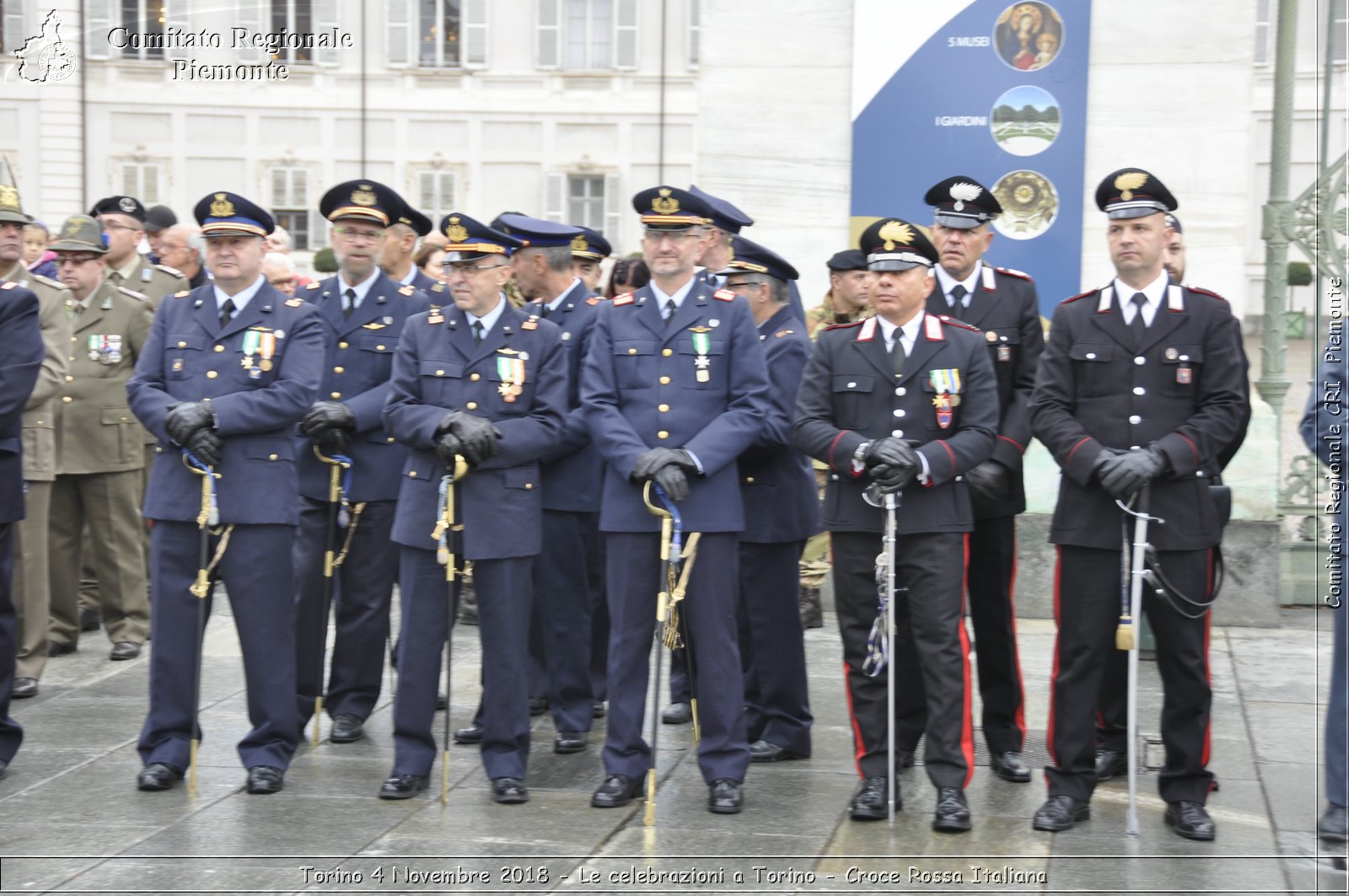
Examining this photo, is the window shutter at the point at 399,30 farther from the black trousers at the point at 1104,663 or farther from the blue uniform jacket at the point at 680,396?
the black trousers at the point at 1104,663

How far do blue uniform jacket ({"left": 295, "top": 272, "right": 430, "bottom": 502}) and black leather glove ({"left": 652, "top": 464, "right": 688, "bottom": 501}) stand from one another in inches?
63.9

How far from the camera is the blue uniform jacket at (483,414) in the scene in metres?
6.23

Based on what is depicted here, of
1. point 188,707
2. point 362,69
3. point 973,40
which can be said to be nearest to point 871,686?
point 188,707

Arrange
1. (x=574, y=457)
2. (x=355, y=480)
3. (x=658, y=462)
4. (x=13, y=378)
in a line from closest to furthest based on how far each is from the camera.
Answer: (x=658, y=462), (x=13, y=378), (x=355, y=480), (x=574, y=457)

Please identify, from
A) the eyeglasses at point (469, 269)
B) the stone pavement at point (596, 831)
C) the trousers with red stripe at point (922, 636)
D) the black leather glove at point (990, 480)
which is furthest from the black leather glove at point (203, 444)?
the black leather glove at point (990, 480)

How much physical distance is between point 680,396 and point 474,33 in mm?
31925

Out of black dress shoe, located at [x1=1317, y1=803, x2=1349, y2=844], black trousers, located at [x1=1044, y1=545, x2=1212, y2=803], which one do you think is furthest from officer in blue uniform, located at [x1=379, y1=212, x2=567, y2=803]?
black dress shoe, located at [x1=1317, y1=803, x2=1349, y2=844]

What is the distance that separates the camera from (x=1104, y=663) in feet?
19.5

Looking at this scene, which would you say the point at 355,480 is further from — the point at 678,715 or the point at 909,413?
the point at 909,413

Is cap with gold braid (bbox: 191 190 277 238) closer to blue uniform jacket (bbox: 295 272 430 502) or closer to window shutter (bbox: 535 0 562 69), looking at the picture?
blue uniform jacket (bbox: 295 272 430 502)

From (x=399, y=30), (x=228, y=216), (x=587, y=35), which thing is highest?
(x=587, y=35)

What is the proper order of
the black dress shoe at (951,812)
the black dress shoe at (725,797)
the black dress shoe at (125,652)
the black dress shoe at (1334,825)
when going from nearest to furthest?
1. the black dress shoe at (1334,825)
2. the black dress shoe at (951,812)
3. the black dress shoe at (725,797)
4. the black dress shoe at (125,652)

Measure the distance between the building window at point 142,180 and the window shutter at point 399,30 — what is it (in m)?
5.88

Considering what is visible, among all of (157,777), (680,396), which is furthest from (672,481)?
(157,777)
